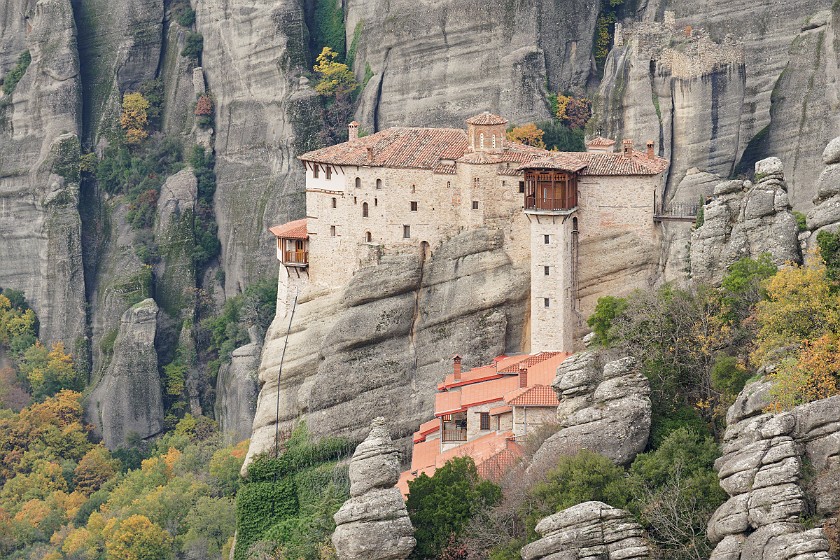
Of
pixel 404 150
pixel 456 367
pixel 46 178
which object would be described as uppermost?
pixel 404 150

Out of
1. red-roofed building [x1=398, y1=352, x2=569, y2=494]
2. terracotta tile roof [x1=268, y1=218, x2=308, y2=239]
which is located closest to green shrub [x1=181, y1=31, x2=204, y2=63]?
terracotta tile roof [x1=268, y1=218, x2=308, y2=239]

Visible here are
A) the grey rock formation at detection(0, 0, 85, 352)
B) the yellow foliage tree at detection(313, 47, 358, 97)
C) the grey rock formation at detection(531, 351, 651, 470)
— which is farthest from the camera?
the grey rock formation at detection(0, 0, 85, 352)

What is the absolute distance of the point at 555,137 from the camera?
296 ft

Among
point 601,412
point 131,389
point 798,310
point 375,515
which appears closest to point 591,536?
point 601,412

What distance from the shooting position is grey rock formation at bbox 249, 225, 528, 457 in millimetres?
71812

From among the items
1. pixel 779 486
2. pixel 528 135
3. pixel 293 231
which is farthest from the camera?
pixel 528 135

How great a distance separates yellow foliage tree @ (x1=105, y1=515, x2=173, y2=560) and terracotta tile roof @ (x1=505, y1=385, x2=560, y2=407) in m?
22.6

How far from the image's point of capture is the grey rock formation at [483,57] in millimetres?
90875

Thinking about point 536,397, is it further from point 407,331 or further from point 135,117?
point 135,117

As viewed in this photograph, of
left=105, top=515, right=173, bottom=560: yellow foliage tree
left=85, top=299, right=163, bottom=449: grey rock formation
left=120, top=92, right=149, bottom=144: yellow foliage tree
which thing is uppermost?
left=120, top=92, right=149, bottom=144: yellow foliage tree

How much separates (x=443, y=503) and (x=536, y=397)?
5699 mm

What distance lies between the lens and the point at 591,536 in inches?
2194

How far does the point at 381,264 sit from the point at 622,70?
1857 cm

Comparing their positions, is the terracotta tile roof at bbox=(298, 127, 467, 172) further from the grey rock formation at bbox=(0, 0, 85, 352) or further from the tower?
the grey rock formation at bbox=(0, 0, 85, 352)
